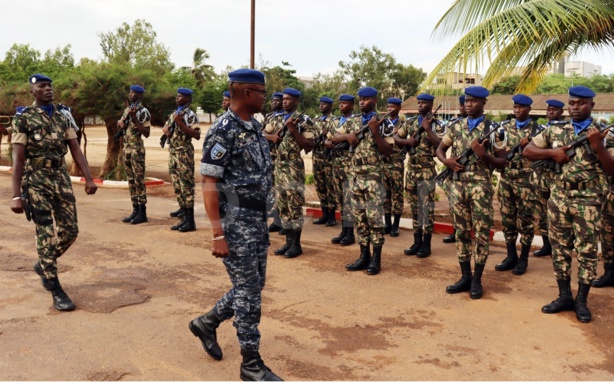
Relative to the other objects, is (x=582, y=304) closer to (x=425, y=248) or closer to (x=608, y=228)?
(x=608, y=228)

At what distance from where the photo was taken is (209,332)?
392cm

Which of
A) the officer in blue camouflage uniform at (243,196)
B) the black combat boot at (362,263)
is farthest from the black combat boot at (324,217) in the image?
the officer in blue camouflage uniform at (243,196)

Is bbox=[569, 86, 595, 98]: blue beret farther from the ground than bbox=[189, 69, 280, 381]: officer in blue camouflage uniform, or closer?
farther from the ground

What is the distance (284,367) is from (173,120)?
5.26 metres

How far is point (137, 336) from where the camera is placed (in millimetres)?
4320

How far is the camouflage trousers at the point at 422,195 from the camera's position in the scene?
22.9 ft

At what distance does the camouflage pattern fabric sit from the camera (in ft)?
11.6

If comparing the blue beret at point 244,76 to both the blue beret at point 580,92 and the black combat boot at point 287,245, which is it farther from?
the black combat boot at point 287,245

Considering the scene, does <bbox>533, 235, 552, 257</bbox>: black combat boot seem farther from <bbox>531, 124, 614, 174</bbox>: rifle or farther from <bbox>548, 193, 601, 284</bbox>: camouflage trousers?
<bbox>531, 124, 614, 174</bbox>: rifle

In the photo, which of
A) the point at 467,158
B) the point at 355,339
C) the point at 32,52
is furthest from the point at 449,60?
the point at 32,52

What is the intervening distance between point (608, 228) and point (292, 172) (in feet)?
11.6

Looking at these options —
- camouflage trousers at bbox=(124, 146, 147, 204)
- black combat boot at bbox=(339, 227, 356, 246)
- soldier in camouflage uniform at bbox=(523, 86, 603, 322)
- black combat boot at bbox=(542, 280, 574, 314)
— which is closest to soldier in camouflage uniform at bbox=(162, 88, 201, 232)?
camouflage trousers at bbox=(124, 146, 147, 204)

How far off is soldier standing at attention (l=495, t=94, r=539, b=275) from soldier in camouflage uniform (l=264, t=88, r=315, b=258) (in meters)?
2.35

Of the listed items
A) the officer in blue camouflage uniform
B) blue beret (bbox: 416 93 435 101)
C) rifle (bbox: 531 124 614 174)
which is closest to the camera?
the officer in blue camouflage uniform
